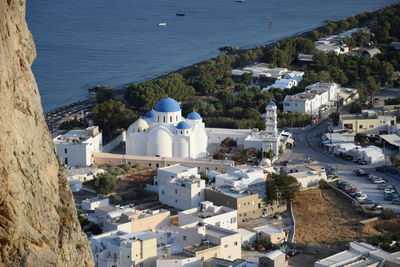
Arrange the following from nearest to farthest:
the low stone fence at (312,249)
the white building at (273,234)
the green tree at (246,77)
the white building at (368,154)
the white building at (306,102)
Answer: the low stone fence at (312,249), the white building at (273,234), the white building at (368,154), the white building at (306,102), the green tree at (246,77)

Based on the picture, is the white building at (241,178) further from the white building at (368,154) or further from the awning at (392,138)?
the awning at (392,138)

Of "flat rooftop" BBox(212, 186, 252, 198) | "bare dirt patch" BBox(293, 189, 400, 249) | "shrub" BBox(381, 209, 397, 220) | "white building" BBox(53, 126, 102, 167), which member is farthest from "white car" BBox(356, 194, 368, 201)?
"white building" BBox(53, 126, 102, 167)

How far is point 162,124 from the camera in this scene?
20594 mm

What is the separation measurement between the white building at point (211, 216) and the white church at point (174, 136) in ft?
14.2

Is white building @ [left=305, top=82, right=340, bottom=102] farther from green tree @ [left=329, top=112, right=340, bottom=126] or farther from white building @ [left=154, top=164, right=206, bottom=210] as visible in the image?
white building @ [left=154, top=164, right=206, bottom=210]

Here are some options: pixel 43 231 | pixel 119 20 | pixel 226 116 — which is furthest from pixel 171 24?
pixel 43 231

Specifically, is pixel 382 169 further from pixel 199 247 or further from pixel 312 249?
pixel 199 247

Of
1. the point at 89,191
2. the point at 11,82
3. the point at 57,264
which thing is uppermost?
the point at 11,82

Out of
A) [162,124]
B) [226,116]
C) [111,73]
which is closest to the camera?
[162,124]

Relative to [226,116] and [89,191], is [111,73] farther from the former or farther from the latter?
[89,191]

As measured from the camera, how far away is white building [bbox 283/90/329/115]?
25.1 m

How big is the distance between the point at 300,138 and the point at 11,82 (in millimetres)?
19421

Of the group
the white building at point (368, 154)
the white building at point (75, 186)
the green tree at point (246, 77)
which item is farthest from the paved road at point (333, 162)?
the green tree at point (246, 77)

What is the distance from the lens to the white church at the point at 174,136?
2039cm
